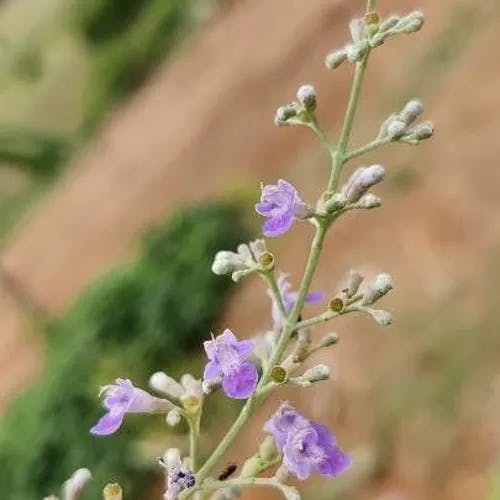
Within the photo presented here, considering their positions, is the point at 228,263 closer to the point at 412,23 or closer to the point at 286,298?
the point at 286,298

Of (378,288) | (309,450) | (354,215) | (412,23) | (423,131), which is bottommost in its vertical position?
(309,450)

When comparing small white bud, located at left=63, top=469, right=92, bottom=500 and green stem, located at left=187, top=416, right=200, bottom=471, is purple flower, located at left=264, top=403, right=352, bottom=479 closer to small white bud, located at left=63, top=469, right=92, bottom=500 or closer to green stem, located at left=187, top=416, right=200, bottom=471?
green stem, located at left=187, top=416, right=200, bottom=471

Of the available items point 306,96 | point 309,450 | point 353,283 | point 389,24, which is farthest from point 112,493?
point 389,24

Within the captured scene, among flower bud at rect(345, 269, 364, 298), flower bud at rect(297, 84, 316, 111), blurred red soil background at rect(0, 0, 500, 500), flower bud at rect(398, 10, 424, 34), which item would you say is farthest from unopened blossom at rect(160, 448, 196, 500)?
blurred red soil background at rect(0, 0, 500, 500)

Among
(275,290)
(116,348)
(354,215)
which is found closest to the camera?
(275,290)

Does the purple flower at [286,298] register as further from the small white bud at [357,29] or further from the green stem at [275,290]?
the small white bud at [357,29]

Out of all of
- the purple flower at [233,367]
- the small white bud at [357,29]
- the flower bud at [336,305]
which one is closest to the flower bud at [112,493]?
the purple flower at [233,367]
